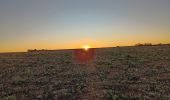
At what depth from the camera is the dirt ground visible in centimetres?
2098

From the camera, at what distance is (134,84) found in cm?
2344

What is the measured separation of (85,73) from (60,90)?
5846 mm

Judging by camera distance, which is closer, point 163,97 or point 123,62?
point 163,97

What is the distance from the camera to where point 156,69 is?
28766 mm

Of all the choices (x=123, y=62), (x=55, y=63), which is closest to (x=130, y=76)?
(x=123, y=62)

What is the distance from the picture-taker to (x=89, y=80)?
81.4 feet

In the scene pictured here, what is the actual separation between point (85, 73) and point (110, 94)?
728cm

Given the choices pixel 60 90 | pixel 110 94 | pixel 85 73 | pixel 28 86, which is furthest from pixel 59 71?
pixel 110 94

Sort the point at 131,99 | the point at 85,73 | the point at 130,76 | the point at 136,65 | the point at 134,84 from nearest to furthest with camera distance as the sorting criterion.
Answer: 1. the point at 131,99
2. the point at 134,84
3. the point at 130,76
4. the point at 85,73
5. the point at 136,65

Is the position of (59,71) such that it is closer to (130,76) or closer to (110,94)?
(130,76)

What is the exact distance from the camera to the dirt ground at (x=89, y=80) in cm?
2098

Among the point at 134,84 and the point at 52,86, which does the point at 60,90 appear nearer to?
the point at 52,86

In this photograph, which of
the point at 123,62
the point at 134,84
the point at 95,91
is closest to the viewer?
the point at 95,91

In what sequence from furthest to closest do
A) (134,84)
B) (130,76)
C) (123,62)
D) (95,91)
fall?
1. (123,62)
2. (130,76)
3. (134,84)
4. (95,91)
